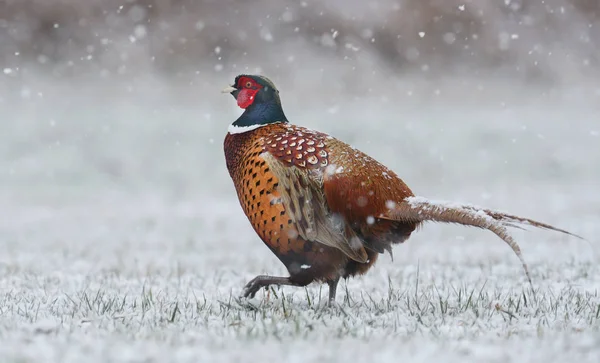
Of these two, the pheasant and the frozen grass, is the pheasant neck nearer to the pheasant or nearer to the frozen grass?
the pheasant

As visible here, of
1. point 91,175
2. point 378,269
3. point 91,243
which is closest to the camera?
point 378,269

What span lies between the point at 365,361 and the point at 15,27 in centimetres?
2438

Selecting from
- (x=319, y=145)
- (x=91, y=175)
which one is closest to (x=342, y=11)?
(x=91, y=175)

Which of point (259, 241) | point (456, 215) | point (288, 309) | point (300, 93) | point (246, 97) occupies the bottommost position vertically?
point (288, 309)

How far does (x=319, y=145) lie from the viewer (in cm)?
477

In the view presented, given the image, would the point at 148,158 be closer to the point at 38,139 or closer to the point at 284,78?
the point at 38,139

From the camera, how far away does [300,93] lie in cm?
2216

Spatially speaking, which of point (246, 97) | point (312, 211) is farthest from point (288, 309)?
point (246, 97)

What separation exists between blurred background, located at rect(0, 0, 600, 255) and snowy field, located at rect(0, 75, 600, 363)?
10 cm

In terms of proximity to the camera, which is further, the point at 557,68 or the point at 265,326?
the point at 557,68

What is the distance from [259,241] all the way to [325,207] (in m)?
6.42

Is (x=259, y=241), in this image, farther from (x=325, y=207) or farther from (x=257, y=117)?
(x=325, y=207)

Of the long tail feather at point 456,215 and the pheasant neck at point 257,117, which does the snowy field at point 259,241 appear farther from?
the pheasant neck at point 257,117

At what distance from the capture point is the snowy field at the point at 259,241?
3.79 meters
